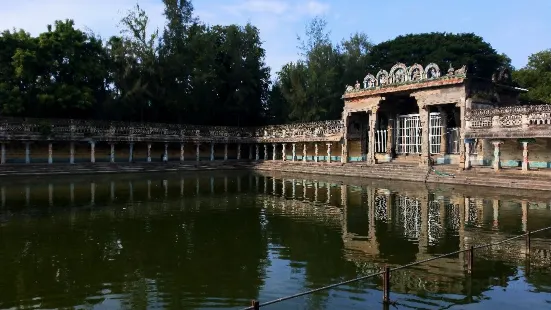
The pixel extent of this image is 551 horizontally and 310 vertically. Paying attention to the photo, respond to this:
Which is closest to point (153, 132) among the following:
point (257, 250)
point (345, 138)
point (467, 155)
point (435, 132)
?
point (345, 138)

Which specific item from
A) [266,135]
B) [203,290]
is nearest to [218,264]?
[203,290]

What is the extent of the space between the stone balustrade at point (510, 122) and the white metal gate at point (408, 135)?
251 inches

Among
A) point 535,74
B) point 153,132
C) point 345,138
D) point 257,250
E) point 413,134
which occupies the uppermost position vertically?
point 535,74

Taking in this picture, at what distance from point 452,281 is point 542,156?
2232cm

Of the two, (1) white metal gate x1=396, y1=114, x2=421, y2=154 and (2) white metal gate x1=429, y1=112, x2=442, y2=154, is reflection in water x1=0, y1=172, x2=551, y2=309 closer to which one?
(2) white metal gate x1=429, y1=112, x2=442, y2=154

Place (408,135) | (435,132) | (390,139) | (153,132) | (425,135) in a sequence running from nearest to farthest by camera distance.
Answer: (425,135) → (435,132) → (408,135) → (390,139) → (153,132)

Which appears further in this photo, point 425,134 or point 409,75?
point 409,75

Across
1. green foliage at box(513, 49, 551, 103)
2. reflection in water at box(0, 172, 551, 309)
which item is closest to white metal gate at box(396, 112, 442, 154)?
reflection in water at box(0, 172, 551, 309)

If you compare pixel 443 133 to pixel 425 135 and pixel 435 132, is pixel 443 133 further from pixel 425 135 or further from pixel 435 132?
pixel 425 135

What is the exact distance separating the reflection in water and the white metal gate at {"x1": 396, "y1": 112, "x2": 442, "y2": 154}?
1279 cm

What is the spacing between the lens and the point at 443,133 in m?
31.5

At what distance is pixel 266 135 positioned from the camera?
148ft

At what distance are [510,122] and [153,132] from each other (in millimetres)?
27865

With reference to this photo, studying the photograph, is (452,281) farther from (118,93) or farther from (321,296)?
(118,93)
